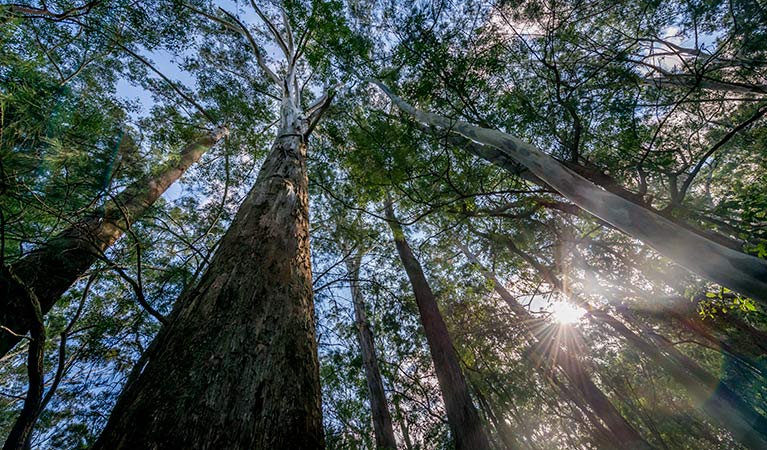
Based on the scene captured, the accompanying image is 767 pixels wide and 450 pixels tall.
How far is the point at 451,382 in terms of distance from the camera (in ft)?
12.0

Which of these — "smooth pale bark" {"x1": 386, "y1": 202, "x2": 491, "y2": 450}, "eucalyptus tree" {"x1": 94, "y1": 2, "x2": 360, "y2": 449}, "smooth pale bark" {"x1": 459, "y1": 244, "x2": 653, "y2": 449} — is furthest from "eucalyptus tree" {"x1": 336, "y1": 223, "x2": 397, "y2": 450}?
"smooth pale bark" {"x1": 459, "y1": 244, "x2": 653, "y2": 449}

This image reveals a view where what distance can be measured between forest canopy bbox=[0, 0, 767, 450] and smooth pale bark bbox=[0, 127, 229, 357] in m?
0.03

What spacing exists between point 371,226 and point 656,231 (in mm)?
5045

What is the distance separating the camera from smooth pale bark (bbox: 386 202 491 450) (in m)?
3.23

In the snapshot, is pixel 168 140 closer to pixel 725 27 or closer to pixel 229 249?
pixel 229 249

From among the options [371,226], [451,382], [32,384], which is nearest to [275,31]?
[371,226]

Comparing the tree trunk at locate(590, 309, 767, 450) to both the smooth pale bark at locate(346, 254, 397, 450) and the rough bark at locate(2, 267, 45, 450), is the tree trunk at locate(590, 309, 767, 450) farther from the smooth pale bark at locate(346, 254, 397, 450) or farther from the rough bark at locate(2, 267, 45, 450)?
the rough bark at locate(2, 267, 45, 450)

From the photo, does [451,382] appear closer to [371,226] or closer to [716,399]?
[371,226]

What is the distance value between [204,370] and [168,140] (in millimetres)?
6048

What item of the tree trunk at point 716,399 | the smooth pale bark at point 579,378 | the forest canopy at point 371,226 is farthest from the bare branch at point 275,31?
the tree trunk at point 716,399

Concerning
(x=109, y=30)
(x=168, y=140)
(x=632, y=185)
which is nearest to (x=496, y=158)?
(x=632, y=185)

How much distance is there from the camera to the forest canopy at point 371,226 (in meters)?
1.11

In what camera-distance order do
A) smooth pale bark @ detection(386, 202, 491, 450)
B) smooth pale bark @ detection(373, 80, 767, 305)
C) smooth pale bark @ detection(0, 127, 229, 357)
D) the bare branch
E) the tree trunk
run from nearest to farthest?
smooth pale bark @ detection(373, 80, 767, 305)
smooth pale bark @ detection(0, 127, 229, 357)
smooth pale bark @ detection(386, 202, 491, 450)
the tree trunk
the bare branch

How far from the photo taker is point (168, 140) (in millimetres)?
5180
